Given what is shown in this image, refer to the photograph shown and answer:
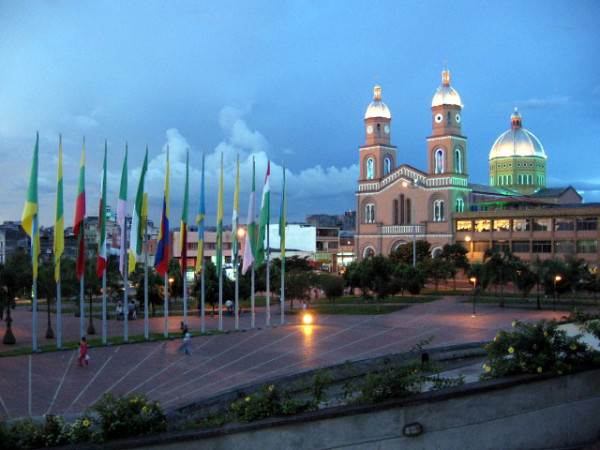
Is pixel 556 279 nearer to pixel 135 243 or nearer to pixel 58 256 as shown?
pixel 135 243

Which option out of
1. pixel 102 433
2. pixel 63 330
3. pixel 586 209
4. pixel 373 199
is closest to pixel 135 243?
pixel 63 330

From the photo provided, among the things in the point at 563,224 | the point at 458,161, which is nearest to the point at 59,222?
the point at 563,224

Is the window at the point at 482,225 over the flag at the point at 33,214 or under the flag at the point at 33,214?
over

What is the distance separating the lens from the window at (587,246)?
221 ft

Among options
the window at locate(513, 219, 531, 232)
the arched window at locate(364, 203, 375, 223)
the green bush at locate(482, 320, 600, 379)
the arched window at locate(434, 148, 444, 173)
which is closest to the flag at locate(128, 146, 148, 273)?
the green bush at locate(482, 320, 600, 379)

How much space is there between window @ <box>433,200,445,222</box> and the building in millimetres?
115

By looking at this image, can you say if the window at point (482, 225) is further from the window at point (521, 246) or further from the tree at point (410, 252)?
the tree at point (410, 252)

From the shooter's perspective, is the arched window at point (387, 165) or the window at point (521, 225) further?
the arched window at point (387, 165)

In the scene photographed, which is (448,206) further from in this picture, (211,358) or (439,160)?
(211,358)

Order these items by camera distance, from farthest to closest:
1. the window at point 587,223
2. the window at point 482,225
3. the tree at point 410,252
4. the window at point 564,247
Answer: the window at point 482,225 < the tree at point 410,252 < the window at point 564,247 < the window at point 587,223

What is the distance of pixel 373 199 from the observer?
8688 cm

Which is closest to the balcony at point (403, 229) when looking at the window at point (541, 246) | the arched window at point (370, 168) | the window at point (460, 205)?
the window at point (460, 205)

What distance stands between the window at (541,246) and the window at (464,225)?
288 inches

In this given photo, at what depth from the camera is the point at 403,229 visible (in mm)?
82125
